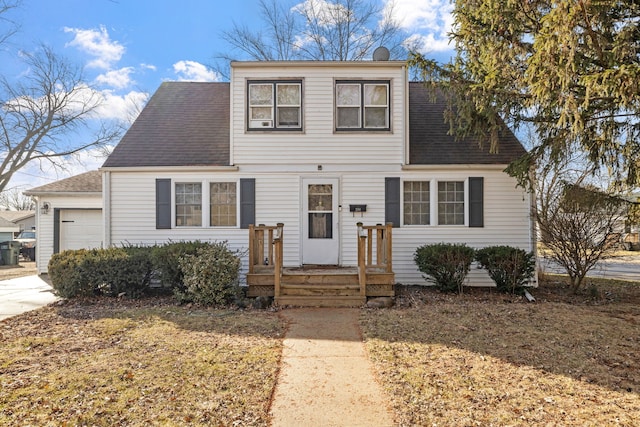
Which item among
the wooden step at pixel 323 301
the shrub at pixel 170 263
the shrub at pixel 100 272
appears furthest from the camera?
the shrub at pixel 170 263

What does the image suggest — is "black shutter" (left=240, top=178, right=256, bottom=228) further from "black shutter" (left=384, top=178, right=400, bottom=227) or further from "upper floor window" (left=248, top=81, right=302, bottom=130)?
"black shutter" (left=384, top=178, right=400, bottom=227)

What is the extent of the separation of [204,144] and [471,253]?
22.5 feet

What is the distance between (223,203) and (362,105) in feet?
13.4

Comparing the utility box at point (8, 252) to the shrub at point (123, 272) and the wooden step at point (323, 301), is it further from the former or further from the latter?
the wooden step at point (323, 301)

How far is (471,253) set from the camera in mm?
8078

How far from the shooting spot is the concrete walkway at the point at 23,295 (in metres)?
7.16

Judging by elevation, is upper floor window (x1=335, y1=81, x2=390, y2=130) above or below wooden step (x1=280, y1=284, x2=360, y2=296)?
above

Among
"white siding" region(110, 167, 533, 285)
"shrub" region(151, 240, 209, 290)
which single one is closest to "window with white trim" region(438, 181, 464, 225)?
"white siding" region(110, 167, 533, 285)

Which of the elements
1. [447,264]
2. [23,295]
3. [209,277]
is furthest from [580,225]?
[23,295]

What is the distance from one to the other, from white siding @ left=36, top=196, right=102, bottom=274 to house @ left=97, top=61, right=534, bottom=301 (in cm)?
297

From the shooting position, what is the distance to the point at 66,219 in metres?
11.6

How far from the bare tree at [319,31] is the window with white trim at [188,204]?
10448 mm

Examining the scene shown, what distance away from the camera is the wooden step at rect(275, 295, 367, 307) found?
23.9 feet

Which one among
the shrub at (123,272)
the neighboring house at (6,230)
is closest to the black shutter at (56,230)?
the shrub at (123,272)
